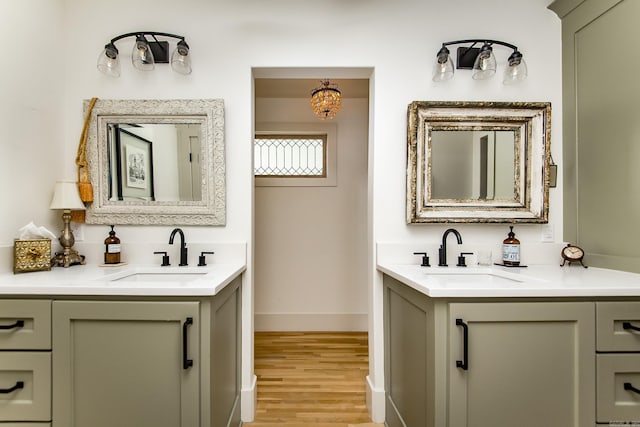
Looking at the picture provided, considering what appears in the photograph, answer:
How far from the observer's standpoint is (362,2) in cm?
188

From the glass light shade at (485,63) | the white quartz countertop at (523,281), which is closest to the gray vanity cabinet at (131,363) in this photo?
the white quartz countertop at (523,281)

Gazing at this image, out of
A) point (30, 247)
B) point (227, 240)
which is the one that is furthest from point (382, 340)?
point (30, 247)

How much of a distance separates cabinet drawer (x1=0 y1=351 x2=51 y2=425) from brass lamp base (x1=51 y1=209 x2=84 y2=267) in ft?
2.00

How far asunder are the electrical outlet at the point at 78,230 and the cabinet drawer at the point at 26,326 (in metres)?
0.70

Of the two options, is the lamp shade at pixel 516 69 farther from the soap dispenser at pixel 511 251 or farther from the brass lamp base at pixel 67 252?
the brass lamp base at pixel 67 252

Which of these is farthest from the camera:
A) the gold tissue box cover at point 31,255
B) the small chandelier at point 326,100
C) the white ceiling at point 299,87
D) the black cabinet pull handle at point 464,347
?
the white ceiling at point 299,87

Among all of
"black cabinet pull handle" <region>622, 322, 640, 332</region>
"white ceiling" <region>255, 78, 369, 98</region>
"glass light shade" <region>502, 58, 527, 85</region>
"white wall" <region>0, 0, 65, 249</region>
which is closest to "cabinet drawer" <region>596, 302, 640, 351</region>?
"black cabinet pull handle" <region>622, 322, 640, 332</region>

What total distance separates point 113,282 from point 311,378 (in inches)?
61.2

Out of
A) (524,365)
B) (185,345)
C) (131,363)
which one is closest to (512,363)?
(524,365)

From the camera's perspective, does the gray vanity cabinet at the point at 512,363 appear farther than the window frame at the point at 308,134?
No

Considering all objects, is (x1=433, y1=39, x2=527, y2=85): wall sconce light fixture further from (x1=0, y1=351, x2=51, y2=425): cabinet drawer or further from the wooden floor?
(x1=0, y1=351, x2=51, y2=425): cabinet drawer

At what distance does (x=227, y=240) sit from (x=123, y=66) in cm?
122

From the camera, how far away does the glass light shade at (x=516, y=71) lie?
1.71 m

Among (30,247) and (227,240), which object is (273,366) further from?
(30,247)
